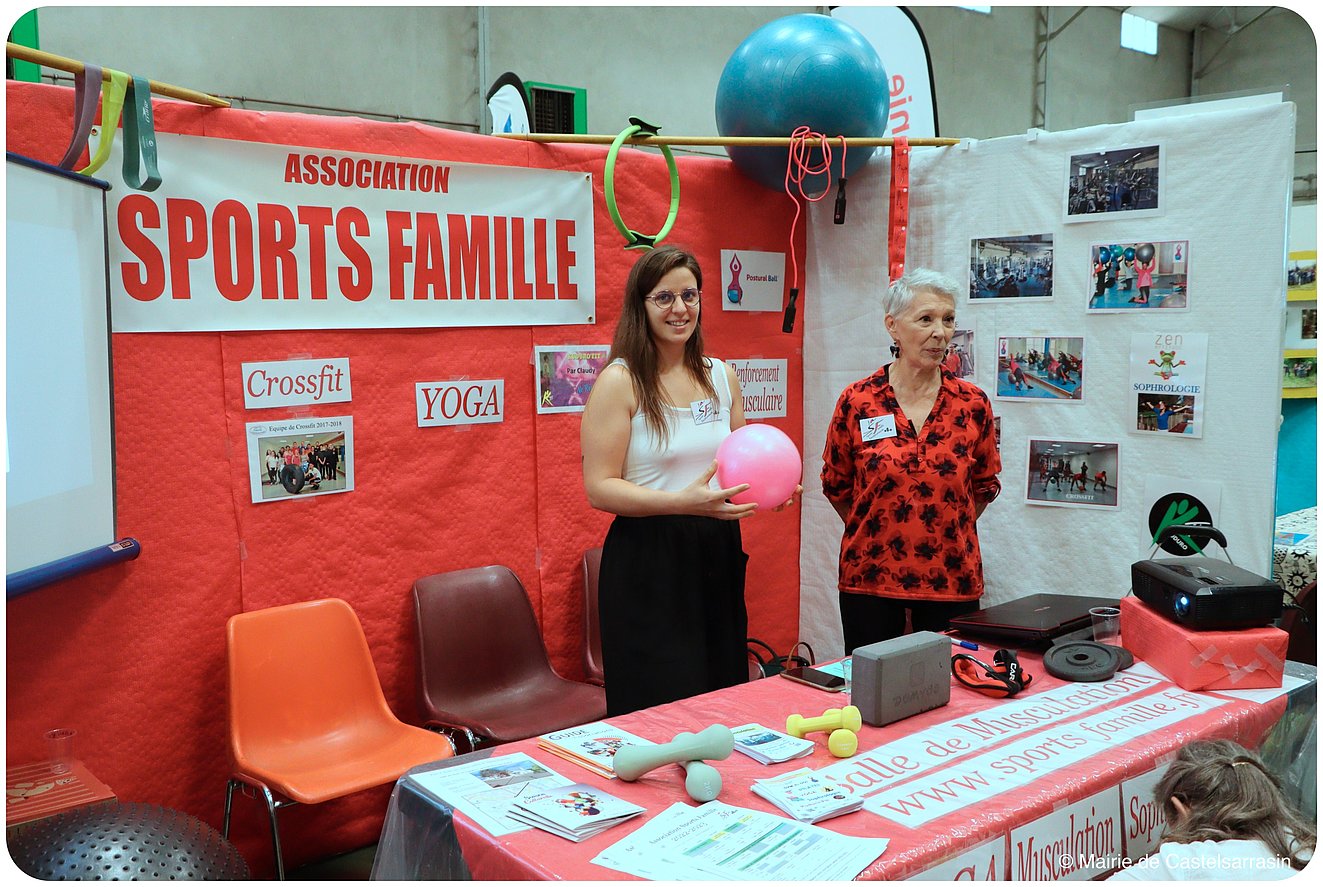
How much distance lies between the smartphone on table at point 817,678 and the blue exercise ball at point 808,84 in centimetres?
203

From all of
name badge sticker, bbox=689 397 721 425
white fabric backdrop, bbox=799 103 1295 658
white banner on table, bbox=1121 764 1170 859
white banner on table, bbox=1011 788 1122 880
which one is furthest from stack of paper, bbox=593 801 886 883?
white fabric backdrop, bbox=799 103 1295 658

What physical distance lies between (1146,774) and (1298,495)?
612 cm

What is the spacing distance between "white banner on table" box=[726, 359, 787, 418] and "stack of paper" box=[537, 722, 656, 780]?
2.22 m

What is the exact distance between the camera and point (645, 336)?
254cm

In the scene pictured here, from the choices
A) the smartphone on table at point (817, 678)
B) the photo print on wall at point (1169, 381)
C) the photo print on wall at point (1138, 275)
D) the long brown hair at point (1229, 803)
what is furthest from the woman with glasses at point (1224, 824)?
the photo print on wall at point (1138, 275)

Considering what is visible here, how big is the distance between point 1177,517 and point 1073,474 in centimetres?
36

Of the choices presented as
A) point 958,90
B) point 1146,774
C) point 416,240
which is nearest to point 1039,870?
point 1146,774

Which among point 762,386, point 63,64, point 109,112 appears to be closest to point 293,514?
point 109,112

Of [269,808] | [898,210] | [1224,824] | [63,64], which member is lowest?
[269,808]

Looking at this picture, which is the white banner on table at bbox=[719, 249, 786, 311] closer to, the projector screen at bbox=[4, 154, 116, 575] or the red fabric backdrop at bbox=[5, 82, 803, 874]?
the red fabric backdrop at bbox=[5, 82, 803, 874]

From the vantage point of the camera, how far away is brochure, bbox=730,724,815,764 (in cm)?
183

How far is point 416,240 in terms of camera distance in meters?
3.21

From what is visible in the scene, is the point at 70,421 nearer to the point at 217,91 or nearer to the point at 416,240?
the point at 416,240

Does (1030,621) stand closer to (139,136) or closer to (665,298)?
(665,298)
